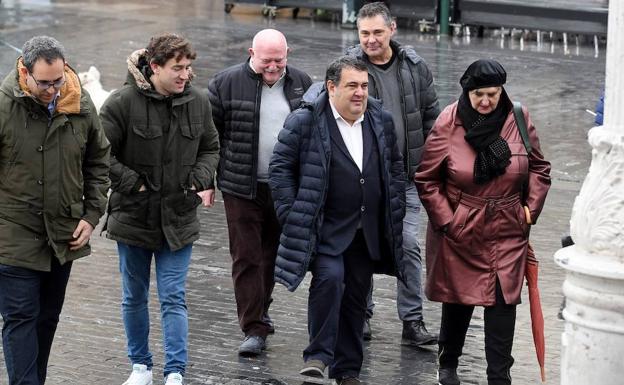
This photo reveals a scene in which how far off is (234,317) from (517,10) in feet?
49.9

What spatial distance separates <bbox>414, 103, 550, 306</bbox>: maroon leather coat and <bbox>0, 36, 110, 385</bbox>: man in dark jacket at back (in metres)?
1.73

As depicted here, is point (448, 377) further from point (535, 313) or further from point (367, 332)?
point (367, 332)

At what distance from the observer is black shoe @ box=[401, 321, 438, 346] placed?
27.3ft

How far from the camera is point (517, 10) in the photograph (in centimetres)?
2314

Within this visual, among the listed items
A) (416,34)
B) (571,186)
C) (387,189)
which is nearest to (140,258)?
(387,189)

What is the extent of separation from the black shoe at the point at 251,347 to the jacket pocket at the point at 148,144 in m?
1.34

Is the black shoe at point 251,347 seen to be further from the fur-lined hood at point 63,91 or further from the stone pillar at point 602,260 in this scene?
the stone pillar at point 602,260

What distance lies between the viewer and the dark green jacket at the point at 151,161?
7.39m

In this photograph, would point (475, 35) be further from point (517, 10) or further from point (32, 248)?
point (32, 248)

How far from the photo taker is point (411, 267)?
334 inches

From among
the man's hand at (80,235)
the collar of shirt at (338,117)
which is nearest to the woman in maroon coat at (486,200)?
the collar of shirt at (338,117)

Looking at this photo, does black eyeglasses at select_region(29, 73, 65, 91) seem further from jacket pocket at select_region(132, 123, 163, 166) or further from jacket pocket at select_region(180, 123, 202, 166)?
jacket pocket at select_region(180, 123, 202, 166)

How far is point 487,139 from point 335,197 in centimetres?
84

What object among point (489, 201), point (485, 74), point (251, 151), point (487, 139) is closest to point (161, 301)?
point (251, 151)
